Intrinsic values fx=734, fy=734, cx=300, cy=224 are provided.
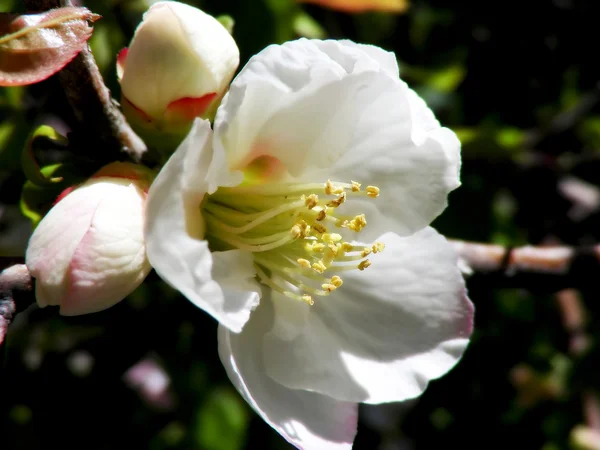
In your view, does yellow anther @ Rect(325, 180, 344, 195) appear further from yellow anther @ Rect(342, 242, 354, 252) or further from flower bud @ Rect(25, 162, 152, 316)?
flower bud @ Rect(25, 162, 152, 316)

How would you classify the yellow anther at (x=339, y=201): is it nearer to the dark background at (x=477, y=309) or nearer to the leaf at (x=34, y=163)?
the leaf at (x=34, y=163)

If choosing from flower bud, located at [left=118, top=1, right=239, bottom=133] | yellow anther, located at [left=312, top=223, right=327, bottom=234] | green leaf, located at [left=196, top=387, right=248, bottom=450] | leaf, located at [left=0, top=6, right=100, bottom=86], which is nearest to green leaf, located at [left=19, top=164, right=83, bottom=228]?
flower bud, located at [left=118, top=1, right=239, bottom=133]

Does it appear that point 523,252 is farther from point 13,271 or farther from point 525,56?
point 525,56

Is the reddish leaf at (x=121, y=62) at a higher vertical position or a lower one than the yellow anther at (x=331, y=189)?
higher

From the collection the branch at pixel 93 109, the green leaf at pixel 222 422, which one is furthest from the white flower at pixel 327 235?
the green leaf at pixel 222 422

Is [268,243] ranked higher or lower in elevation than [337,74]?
lower

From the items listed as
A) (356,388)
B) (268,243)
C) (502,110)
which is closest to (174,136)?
(268,243)

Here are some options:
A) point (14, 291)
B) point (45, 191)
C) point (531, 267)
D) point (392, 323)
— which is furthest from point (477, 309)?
point (14, 291)
